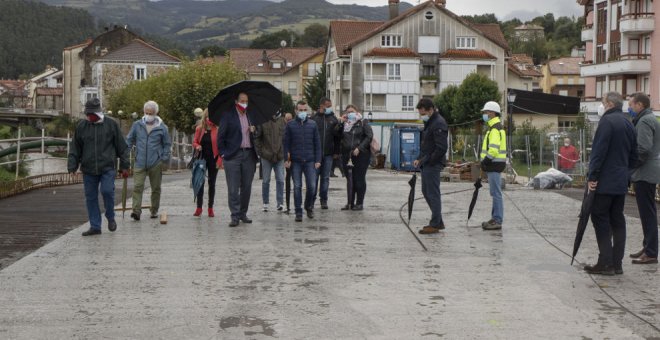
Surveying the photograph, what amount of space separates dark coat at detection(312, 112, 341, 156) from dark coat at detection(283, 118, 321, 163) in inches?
58.6

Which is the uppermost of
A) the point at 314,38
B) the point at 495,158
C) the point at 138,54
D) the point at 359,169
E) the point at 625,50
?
the point at 314,38

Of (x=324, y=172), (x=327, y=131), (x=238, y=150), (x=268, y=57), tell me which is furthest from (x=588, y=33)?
(x=238, y=150)

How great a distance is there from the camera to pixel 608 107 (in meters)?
10.5

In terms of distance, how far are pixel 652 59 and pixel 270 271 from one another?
54.1 m

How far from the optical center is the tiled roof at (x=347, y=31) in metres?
82.0

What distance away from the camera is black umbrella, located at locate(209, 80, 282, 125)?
14.8 m

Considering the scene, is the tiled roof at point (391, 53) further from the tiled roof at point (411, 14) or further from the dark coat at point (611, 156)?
the dark coat at point (611, 156)

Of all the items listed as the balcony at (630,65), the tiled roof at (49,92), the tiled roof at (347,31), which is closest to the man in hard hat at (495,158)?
the balcony at (630,65)

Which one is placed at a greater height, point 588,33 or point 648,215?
point 588,33

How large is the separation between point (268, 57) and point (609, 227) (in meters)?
103

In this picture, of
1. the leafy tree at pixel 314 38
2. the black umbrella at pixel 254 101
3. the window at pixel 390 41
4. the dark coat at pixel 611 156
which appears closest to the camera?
the dark coat at pixel 611 156

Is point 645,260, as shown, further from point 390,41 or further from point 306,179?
point 390,41

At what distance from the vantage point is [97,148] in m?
13.3

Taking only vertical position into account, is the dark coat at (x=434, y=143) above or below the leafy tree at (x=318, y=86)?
below
